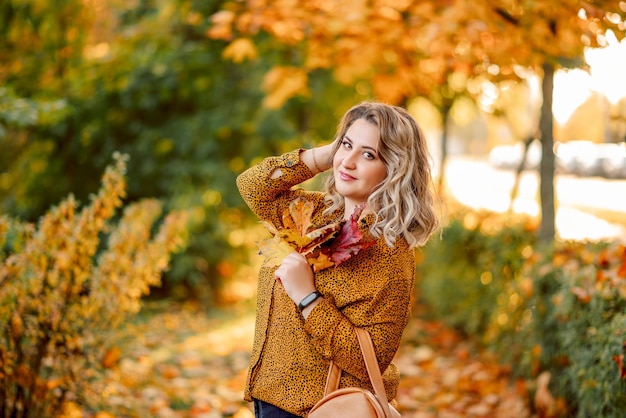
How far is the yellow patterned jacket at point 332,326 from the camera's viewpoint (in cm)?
188

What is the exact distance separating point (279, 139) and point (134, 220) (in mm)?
3588

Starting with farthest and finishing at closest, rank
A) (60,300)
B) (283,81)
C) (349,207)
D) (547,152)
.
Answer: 1. (283,81)
2. (547,152)
3. (60,300)
4. (349,207)

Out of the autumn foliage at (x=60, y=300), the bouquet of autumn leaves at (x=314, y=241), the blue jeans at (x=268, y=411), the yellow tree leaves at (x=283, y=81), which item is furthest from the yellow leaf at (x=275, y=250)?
the yellow tree leaves at (x=283, y=81)

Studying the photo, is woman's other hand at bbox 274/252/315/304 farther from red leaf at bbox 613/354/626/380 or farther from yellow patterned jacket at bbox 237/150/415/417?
red leaf at bbox 613/354/626/380

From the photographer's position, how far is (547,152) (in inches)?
181

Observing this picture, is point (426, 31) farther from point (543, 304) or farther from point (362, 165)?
point (362, 165)

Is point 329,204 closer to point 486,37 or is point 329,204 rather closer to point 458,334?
point 486,37

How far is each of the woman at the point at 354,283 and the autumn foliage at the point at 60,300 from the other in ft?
5.01

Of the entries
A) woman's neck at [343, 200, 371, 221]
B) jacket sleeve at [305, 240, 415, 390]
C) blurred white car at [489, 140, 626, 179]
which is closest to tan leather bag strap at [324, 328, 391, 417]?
jacket sleeve at [305, 240, 415, 390]

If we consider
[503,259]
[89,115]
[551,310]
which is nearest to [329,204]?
[551,310]

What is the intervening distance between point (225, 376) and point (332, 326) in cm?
357

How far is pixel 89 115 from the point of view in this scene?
285 inches

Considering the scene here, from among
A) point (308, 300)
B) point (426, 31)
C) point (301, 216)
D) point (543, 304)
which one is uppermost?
point (301, 216)

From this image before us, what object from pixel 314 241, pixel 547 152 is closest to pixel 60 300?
pixel 314 241
